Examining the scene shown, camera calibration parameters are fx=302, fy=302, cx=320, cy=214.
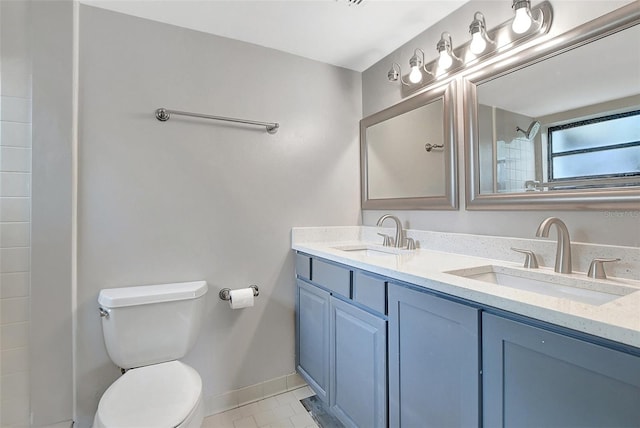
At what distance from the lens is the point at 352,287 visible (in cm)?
142

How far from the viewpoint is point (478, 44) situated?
1.38 meters

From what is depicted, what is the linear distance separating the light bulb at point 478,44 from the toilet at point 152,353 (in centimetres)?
176

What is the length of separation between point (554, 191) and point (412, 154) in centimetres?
82

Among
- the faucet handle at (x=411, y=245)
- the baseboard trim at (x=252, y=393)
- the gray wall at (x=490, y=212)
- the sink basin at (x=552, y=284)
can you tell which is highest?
the gray wall at (x=490, y=212)

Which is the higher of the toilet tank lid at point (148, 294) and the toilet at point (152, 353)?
the toilet tank lid at point (148, 294)

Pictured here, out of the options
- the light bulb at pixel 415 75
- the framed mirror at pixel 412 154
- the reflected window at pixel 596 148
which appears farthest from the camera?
the light bulb at pixel 415 75

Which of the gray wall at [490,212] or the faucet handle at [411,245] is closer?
the gray wall at [490,212]

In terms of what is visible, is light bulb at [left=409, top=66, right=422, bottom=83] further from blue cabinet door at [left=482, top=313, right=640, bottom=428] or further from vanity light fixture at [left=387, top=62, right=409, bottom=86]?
blue cabinet door at [left=482, top=313, right=640, bottom=428]

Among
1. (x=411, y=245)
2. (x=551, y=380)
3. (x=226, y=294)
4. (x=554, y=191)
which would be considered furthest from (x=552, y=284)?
(x=226, y=294)

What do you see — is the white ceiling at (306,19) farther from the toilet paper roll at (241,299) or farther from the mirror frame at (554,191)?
the toilet paper roll at (241,299)

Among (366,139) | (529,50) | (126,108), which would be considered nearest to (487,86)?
(529,50)

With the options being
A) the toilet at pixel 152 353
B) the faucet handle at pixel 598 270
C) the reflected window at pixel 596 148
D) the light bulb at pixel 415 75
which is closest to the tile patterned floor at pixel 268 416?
the toilet at pixel 152 353

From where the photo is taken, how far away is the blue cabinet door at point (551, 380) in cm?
63

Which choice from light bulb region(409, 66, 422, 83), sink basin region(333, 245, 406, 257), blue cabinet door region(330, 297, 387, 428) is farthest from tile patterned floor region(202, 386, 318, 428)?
light bulb region(409, 66, 422, 83)
